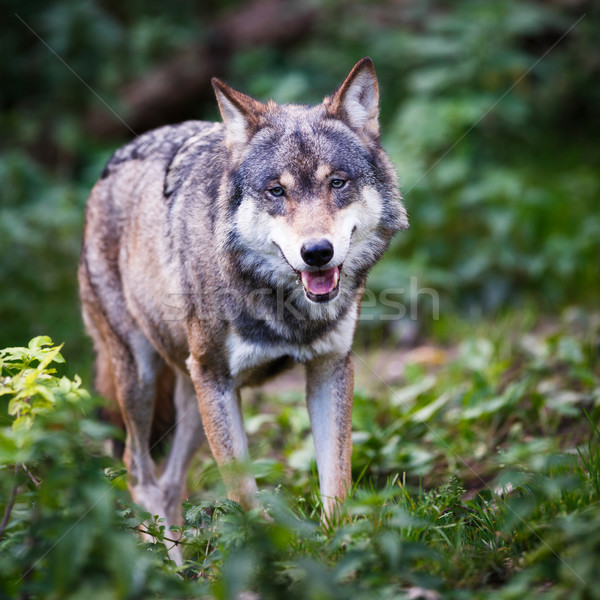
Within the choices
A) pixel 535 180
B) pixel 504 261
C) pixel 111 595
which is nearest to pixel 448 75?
pixel 535 180

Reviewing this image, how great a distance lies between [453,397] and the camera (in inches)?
200

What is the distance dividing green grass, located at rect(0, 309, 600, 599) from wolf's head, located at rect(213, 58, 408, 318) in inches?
41.9

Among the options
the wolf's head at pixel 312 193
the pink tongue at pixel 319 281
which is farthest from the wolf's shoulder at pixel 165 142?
the pink tongue at pixel 319 281

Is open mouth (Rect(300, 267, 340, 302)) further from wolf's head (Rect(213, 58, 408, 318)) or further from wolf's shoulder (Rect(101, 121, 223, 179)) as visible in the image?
wolf's shoulder (Rect(101, 121, 223, 179))

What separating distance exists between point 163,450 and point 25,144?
604cm

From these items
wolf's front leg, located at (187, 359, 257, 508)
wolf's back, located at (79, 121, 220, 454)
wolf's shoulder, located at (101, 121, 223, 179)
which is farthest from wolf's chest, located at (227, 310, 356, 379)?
wolf's shoulder, located at (101, 121, 223, 179)

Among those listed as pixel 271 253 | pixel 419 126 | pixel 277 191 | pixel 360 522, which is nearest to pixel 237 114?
pixel 277 191

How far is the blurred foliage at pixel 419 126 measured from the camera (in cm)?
705

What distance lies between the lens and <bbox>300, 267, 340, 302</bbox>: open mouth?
3.27 meters

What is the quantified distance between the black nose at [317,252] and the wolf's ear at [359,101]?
0.86 meters

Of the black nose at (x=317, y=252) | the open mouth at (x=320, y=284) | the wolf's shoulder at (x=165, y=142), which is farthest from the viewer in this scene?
the wolf's shoulder at (x=165, y=142)

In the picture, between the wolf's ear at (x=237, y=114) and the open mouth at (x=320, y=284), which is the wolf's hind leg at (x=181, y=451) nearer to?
the open mouth at (x=320, y=284)

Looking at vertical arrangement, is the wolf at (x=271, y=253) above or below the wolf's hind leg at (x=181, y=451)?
above

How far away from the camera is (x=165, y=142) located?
4484 millimetres
